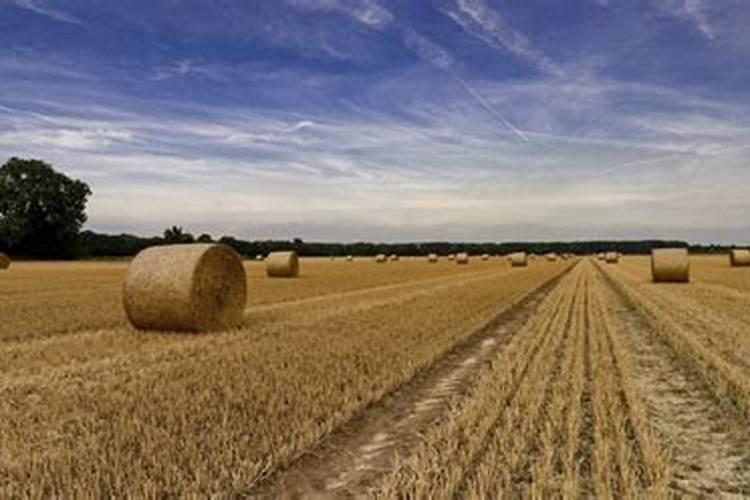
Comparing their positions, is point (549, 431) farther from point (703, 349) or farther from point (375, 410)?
point (703, 349)

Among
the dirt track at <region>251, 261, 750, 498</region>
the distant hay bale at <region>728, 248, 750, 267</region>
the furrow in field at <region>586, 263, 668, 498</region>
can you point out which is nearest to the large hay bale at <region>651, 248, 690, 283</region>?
the dirt track at <region>251, 261, 750, 498</region>

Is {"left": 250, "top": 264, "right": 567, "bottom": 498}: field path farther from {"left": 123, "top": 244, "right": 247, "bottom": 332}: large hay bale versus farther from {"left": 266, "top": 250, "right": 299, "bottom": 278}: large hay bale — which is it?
{"left": 266, "top": 250, "right": 299, "bottom": 278}: large hay bale

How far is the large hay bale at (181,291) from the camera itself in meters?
13.7

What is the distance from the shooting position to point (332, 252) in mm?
113188

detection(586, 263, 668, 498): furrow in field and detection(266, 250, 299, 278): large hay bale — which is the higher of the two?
detection(266, 250, 299, 278): large hay bale

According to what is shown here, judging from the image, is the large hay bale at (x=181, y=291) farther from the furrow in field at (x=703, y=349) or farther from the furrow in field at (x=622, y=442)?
the furrow in field at (x=703, y=349)

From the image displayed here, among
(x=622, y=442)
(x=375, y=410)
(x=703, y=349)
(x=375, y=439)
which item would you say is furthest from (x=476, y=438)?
(x=703, y=349)

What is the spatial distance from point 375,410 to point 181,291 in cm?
680

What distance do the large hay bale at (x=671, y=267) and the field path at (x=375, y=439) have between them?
20641 millimetres

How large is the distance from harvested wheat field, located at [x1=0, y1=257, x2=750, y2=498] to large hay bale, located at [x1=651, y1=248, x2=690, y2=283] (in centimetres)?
1538

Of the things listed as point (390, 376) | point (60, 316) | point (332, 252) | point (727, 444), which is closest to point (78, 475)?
point (390, 376)

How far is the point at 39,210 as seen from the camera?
2842 inches

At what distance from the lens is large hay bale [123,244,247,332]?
13.7 meters

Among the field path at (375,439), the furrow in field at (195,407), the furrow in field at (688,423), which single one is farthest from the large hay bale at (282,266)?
the field path at (375,439)
